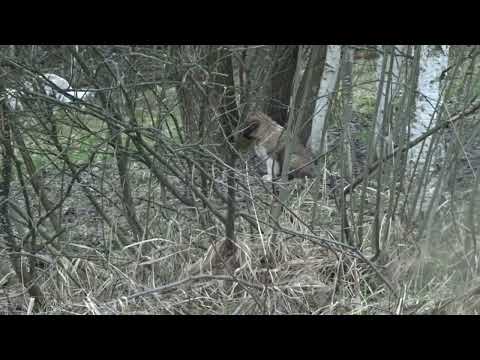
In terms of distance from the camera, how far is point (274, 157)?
6.25m

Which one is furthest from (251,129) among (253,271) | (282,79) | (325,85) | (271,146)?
(253,271)

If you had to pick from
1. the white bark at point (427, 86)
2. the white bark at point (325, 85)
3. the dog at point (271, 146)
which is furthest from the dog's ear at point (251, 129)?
the white bark at point (427, 86)

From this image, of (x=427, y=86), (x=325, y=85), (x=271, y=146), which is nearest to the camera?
(x=427, y=86)

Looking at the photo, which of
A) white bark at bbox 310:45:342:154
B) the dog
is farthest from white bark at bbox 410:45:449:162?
white bark at bbox 310:45:342:154

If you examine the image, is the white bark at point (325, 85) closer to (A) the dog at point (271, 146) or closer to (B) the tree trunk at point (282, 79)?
(B) the tree trunk at point (282, 79)

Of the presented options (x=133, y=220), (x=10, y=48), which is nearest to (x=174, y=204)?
(x=133, y=220)

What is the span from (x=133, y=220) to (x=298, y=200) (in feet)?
4.27

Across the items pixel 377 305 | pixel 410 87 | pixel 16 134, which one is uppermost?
pixel 410 87

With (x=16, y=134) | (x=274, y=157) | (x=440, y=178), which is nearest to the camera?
(x=440, y=178)

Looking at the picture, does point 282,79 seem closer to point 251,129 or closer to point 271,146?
point 271,146

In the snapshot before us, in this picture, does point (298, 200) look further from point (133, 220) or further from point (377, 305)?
point (377, 305)

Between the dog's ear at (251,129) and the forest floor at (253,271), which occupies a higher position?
the dog's ear at (251,129)

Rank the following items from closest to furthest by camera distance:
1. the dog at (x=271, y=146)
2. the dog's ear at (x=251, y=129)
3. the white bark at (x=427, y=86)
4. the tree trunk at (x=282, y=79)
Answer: the tree trunk at (x=282, y=79), the white bark at (x=427, y=86), the dog's ear at (x=251, y=129), the dog at (x=271, y=146)

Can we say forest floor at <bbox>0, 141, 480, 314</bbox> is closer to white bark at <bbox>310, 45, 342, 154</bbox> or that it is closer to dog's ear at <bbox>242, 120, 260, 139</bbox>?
dog's ear at <bbox>242, 120, 260, 139</bbox>
